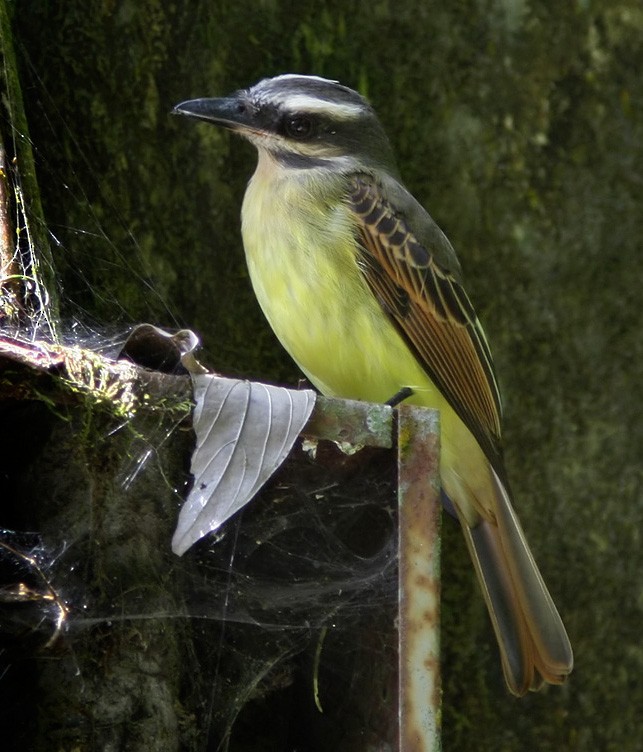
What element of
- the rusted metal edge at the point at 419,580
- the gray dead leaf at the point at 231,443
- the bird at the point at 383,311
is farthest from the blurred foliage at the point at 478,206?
the rusted metal edge at the point at 419,580

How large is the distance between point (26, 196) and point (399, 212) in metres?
1.01

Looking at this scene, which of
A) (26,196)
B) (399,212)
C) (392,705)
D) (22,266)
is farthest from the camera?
(399,212)

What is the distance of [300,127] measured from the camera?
12.6 feet

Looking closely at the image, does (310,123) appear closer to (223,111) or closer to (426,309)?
(223,111)

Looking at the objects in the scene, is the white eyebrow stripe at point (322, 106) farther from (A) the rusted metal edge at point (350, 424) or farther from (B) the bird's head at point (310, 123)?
(A) the rusted metal edge at point (350, 424)

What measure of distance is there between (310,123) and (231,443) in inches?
66.8

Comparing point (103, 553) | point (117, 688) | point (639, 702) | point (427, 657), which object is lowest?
point (639, 702)

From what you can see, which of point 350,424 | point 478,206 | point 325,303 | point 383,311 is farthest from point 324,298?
point 350,424

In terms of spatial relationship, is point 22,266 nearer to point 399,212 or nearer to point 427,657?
point 399,212

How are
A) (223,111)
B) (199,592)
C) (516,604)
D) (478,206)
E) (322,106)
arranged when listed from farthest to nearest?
(478,206), (322,106), (223,111), (516,604), (199,592)

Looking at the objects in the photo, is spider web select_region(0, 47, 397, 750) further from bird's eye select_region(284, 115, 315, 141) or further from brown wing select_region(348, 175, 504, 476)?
bird's eye select_region(284, 115, 315, 141)

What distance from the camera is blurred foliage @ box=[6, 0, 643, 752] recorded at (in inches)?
145

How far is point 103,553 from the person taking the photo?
267 cm

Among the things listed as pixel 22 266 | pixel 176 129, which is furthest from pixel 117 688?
pixel 176 129
